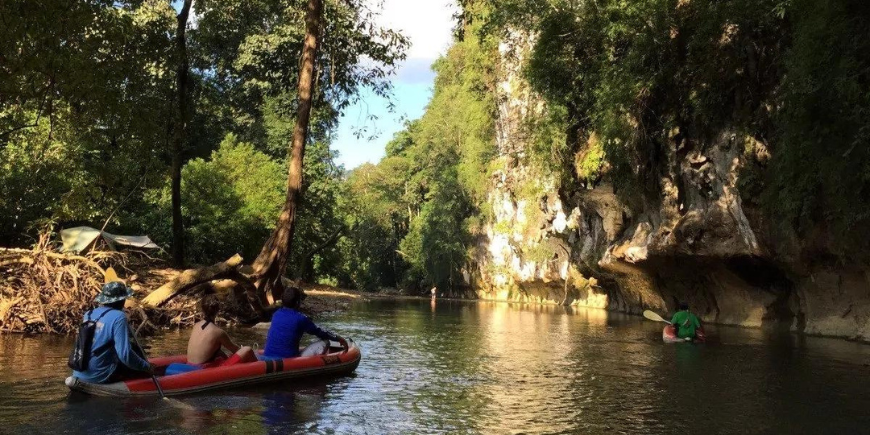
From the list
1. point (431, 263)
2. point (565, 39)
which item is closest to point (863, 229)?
point (565, 39)

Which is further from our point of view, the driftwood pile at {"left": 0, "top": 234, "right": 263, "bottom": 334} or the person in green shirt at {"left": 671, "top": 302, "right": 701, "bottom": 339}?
the person in green shirt at {"left": 671, "top": 302, "right": 701, "bottom": 339}

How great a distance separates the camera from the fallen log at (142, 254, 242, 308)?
16.0m

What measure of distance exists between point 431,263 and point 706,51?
41.8m

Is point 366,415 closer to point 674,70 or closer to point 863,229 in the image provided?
point 863,229

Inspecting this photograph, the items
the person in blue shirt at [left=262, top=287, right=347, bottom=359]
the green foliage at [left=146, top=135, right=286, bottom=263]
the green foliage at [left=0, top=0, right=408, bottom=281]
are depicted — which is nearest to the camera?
the person in blue shirt at [left=262, top=287, right=347, bottom=359]

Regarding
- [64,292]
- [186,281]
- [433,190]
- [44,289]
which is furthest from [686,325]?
[433,190]

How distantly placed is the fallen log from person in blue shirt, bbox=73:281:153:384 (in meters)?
8.21

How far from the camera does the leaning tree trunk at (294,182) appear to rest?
1794cm

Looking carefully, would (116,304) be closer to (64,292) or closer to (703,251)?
(64,292)

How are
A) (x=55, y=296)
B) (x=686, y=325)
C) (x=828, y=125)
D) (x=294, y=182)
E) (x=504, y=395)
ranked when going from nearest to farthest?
1. (x=504, y=395)
2. (x=828, y=125)
3. (x=55, y=296)
4. (x=686, y=325)
5. (x=294, y=182)

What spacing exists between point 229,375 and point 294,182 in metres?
9.66

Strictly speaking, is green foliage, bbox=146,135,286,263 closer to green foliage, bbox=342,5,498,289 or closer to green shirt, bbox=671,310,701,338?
green foliage, bbox=342,5,498,289

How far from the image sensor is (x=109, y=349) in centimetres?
799

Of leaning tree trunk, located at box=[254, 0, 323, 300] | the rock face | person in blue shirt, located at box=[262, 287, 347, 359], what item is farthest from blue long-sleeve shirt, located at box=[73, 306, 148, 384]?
the rock face
